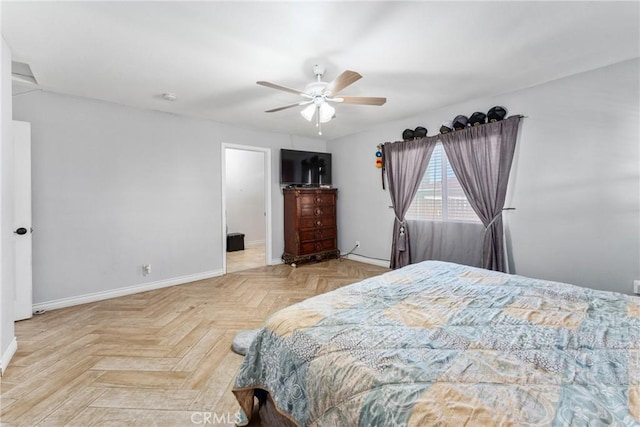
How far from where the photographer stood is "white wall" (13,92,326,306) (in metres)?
2.96

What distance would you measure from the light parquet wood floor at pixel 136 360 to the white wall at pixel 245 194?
328 centimetres

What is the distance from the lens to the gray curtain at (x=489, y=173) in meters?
3.10

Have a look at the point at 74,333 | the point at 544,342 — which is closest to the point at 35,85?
the point at 74,333

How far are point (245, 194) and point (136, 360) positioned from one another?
5.07 m

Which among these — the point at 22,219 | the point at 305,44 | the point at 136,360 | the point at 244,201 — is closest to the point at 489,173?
the point at 305,44

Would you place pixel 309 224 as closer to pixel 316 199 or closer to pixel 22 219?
pixel 316 199

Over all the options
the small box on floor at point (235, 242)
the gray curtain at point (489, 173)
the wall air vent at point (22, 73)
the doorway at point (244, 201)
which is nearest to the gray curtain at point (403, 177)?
the gray curtain at point (489, 173)

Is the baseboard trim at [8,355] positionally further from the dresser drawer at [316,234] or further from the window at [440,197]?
the window at [440,197]

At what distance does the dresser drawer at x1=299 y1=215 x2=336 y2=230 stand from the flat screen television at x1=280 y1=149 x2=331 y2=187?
658 millimetres

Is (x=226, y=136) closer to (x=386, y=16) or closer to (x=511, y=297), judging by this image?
(x=386, y=16)

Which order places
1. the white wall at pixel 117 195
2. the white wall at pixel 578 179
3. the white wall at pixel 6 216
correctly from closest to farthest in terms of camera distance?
1. the white wall at pixel 6 216
2. the white wall at pixel 578 179
3. the white wall at pixel 117 195

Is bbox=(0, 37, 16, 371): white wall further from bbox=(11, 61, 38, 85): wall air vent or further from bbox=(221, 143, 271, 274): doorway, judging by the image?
bbox=(221, 143, 271, 274): doorway

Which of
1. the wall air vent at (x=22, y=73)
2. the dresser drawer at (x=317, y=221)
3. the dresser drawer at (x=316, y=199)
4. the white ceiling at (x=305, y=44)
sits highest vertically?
the wall air vent at (x=22, y=73)

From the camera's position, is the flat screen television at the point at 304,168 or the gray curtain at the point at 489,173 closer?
the gray curtain at the point at 489,173
